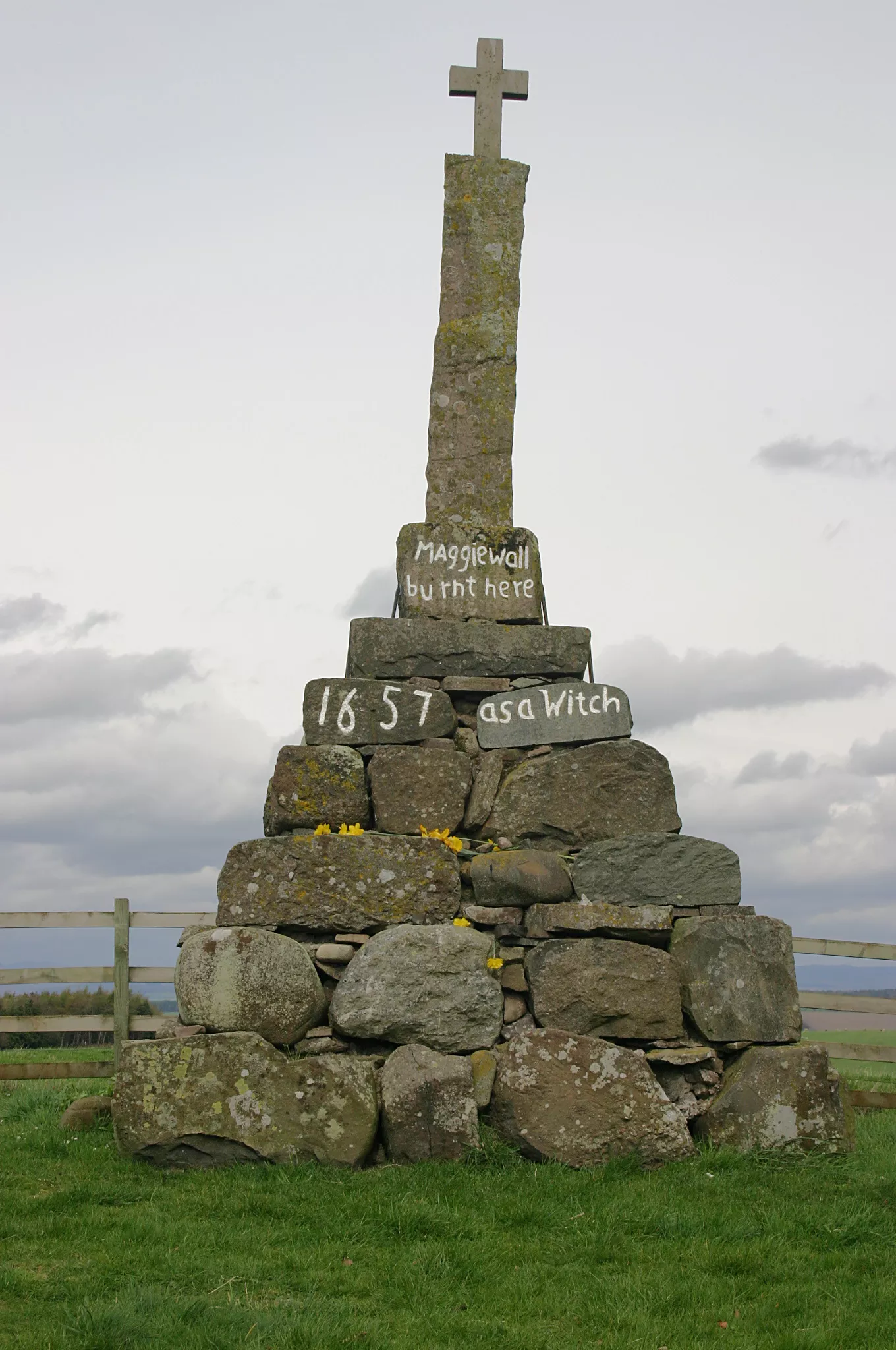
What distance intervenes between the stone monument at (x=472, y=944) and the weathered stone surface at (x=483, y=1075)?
0.04 feet

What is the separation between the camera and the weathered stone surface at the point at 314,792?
6965 mm

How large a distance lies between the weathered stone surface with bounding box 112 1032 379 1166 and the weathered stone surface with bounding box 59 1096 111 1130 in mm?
1034

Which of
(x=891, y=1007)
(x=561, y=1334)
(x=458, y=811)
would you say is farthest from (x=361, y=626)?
(x=891, y=1007)

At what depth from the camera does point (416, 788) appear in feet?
23.0

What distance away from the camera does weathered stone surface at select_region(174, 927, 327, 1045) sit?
20.9 feet

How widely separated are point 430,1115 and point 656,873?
1.79 m

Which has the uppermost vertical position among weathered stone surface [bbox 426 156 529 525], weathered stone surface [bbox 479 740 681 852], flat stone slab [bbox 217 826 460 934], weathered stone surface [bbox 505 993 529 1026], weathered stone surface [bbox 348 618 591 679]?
weathered stone surface [bbox 426 156 529 525]

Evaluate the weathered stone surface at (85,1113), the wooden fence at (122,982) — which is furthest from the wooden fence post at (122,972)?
the weathered stone surface at (85,1113)

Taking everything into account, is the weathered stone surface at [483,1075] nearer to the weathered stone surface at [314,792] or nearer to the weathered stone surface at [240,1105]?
the weathered stone surface at [240,1105]

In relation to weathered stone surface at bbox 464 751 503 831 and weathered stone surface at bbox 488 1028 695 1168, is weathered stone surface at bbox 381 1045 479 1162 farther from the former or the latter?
weathered stone surface at bbox 464 751 503 831

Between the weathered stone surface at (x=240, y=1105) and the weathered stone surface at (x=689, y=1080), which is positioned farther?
the weathered stone surface at (x=689, y=1080)

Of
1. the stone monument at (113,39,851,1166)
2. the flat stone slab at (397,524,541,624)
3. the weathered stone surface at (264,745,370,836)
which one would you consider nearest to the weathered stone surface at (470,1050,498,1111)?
the stone monument at (113,39,851,1166)

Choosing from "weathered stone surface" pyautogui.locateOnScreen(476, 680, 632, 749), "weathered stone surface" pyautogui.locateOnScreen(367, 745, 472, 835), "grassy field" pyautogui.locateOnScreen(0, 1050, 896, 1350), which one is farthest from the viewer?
"weathered stone surface" pyautogui.locateOnScreen(476, 680, 632, 749)

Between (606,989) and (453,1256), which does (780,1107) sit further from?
(453,1256)
